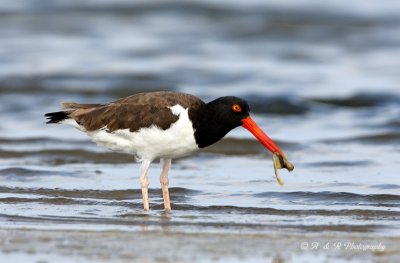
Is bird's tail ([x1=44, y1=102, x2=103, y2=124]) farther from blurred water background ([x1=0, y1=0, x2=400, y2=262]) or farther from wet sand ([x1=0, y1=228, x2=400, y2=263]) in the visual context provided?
wet sand ([x1=0, y1=228, x2=400, y2=263])

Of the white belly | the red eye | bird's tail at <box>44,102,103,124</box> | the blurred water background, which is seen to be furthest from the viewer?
bird's tail at <box>44,102,103,124</box>

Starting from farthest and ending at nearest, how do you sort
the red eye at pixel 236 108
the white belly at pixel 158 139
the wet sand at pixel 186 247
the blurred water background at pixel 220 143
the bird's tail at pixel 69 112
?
the bird's tail at pixel 69 112 → the red eye at pixel 236 108 → the white belly at pixel 158 139 → the blurred water background at pixel 220 143 → the wet sand at pixel 186 247

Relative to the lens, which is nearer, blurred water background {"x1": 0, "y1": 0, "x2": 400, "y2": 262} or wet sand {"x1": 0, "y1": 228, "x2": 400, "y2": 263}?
wet sand {"x1": 0, "y1": 228, "x2": 400, "y2": 263}

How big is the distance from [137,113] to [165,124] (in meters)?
0.44

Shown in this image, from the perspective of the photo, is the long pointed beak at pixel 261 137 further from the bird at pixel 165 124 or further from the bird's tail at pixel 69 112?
the bird's tail at pixel 69 112

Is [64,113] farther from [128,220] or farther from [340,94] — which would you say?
[340,94]

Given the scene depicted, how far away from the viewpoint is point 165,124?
9.35m

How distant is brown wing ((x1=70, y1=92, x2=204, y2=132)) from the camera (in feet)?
30.9

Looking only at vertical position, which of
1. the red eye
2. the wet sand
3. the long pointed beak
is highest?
the red eye

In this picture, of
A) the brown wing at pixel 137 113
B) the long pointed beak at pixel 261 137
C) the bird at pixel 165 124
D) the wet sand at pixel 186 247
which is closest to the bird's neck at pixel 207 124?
the bird at pixel 165 124

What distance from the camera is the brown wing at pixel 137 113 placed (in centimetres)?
941

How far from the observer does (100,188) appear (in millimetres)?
10922

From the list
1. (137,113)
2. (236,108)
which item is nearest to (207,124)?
(236,108)

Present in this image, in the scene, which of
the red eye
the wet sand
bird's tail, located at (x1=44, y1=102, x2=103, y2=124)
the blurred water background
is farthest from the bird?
the wet sand
